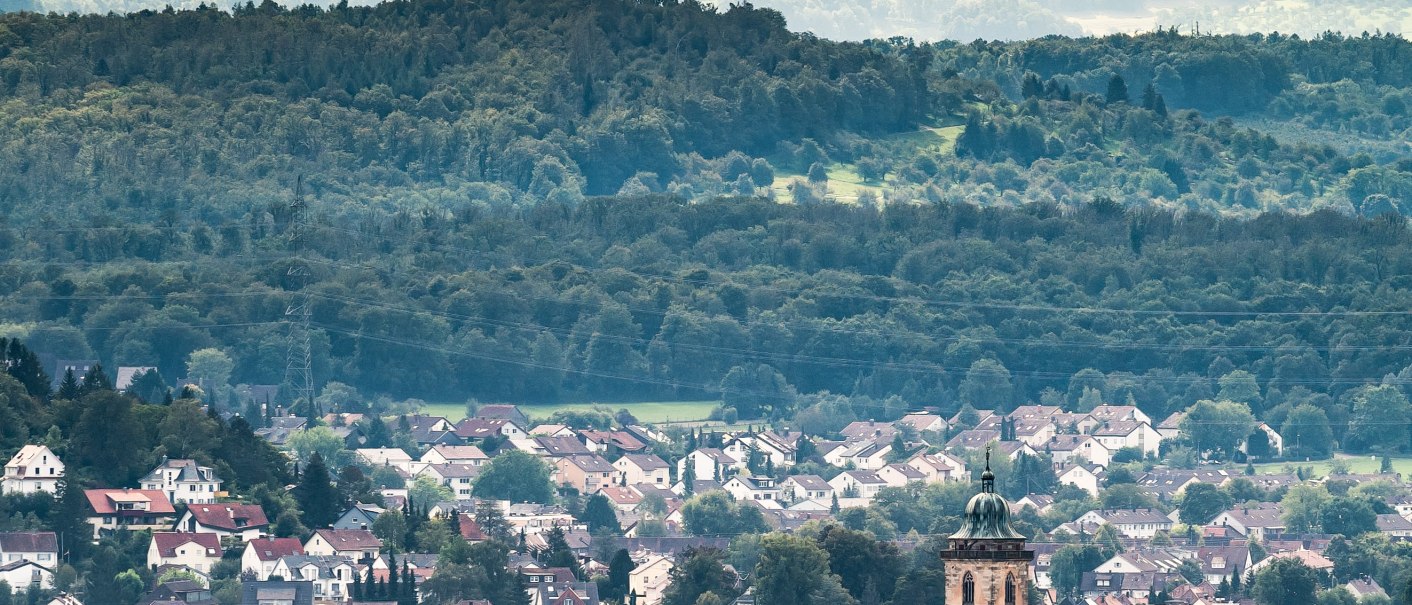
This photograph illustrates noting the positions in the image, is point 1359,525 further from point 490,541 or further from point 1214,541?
point 490,541

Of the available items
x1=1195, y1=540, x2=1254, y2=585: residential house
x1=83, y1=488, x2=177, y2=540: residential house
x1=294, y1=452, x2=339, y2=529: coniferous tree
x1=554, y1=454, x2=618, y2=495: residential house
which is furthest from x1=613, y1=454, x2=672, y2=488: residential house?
x1=83, y1=488, x2=177, y2=540: residential house

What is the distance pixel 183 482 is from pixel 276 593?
993cm

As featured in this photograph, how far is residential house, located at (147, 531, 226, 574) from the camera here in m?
106

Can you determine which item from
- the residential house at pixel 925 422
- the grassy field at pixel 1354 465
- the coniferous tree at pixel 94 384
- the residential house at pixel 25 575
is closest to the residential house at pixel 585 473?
the residential house at pixel 925 422

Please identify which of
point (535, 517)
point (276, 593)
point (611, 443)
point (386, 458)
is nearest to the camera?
point (276, 593)

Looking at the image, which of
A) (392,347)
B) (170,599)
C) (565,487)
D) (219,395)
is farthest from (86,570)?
(392,347)

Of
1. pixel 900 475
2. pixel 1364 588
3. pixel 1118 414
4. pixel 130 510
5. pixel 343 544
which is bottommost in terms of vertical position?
pixel 1364 588

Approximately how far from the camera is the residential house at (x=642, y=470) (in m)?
165

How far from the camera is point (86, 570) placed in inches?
4082

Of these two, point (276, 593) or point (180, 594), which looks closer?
point (180, 594)

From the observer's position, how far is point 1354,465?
178 metres

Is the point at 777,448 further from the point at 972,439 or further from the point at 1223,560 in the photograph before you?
the point at 1223,560

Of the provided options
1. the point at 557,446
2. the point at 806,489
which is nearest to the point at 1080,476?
the point at 806,489

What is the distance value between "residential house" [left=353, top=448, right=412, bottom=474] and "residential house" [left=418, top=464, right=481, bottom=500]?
1.04 meters
